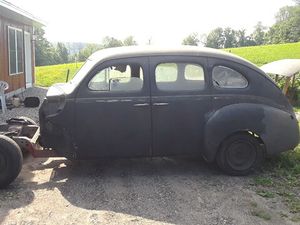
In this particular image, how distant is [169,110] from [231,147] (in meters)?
1.07

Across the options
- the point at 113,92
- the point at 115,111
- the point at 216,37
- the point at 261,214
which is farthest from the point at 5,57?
the point at 216,37

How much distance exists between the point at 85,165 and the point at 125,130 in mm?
1093

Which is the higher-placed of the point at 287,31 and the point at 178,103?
the point at 287,31

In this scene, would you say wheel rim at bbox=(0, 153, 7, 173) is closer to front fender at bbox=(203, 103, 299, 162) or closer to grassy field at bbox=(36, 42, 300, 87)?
front fender at bbox=(203, 103, 299, 162)

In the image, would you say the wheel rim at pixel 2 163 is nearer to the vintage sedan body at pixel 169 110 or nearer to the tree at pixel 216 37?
the vintage sedan body at pixel 169 110

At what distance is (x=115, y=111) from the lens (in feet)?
19.5

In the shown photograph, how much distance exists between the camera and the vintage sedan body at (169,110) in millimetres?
5949

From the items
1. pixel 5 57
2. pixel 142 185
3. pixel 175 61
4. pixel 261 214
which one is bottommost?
pixel 261 214

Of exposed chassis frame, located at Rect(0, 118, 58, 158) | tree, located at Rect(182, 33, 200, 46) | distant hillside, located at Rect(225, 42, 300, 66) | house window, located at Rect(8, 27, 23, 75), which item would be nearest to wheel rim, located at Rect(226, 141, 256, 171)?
exposed chassis frame, located at Rect(0, 118, 58, 158)

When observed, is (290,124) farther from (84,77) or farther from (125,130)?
(84,77)

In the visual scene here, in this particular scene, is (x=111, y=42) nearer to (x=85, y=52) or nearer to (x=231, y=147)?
(x=85, y=52)

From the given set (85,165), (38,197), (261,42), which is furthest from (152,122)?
(261,42)

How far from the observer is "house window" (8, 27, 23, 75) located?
15.2 meters

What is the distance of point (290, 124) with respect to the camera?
639 centimetres
